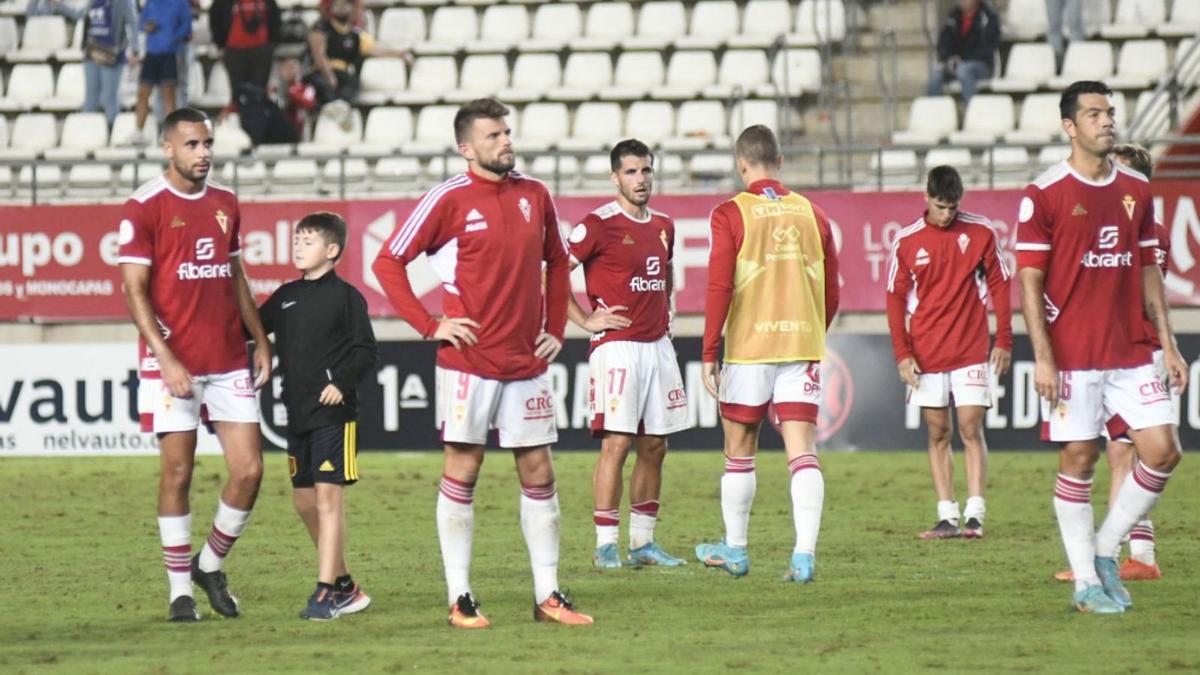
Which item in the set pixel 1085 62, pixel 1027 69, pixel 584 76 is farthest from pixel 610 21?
pixel 1085 62

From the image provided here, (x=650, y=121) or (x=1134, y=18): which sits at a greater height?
(x=1134, y=18)

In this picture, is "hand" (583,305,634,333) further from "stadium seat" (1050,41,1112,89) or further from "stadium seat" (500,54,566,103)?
"stadium seat" (500,54,566,103)

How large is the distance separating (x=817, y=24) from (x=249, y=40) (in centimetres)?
660

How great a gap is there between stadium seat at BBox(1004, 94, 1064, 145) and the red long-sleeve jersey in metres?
13.5

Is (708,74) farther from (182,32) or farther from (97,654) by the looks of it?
(97,654)

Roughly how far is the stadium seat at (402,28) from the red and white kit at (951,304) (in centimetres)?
1313

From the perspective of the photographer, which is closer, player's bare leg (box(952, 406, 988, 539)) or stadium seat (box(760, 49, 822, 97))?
player's bare leg (box(952, 406, 988, 539))

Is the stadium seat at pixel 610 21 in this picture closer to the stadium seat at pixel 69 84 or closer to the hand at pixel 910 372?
the stadium seat at pixel 69 84

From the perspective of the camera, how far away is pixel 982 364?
12586 millimetres

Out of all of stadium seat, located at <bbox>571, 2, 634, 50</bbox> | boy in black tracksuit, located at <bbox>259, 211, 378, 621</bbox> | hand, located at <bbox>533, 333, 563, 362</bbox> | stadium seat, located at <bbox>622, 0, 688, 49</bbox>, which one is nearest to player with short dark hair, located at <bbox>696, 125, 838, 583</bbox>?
hand, located at <bbox>533, 333, 563, 362</bbox>

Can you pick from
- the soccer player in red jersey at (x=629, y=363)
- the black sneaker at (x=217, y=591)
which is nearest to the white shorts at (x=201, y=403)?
the black sneaker at (x=217, y=591)

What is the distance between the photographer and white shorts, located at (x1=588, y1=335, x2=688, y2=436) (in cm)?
1102

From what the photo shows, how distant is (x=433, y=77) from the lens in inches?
952

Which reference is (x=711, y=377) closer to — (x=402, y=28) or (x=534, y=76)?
(x=534, y=76)
